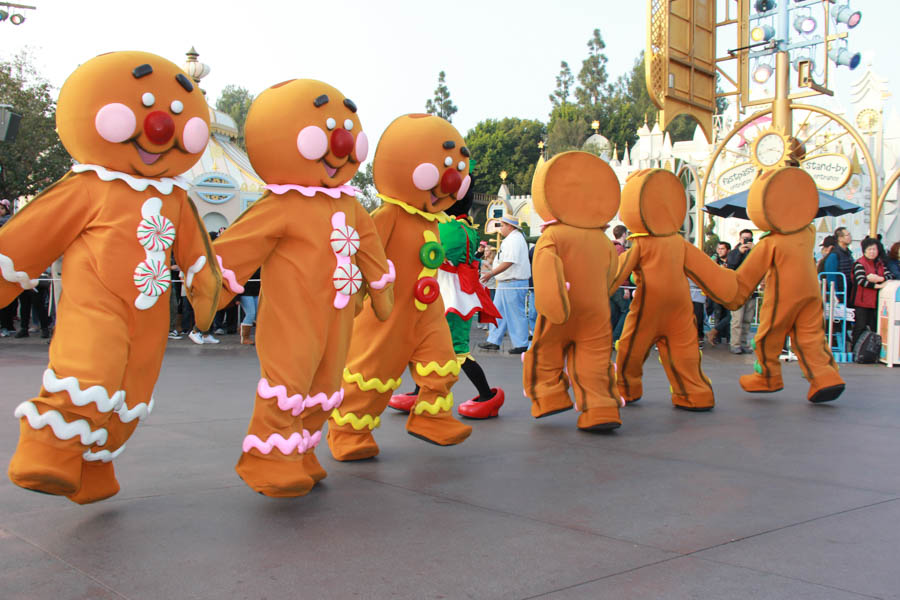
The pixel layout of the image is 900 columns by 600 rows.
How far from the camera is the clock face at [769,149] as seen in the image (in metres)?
12.1

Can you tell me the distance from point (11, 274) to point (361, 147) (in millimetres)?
1757

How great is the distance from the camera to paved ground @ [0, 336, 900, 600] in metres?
2.80

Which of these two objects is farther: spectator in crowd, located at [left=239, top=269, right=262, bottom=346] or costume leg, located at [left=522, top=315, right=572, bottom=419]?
spectator in crowd, located at [left=239, top=269, right=262, bottom=346]

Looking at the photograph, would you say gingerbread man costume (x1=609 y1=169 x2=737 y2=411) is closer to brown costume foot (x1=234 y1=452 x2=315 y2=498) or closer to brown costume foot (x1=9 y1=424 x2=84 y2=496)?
brown costume foot (x1=234 y1=452 x2=315 y2=498)

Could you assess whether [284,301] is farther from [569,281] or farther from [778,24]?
[778,24]

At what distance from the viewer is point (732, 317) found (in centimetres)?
1161

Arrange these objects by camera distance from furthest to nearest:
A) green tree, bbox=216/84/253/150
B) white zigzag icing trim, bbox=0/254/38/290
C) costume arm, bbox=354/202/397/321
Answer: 1. green tree, bbox=216/84/253/150
2. costume arm, bbox=354/202/397/321
3. white zigzag icing trim, bbox=0/254/38/290

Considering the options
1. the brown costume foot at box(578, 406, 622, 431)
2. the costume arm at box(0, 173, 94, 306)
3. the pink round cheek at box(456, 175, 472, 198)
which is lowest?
the brown costume foot at box(578, 406, 622, 431)

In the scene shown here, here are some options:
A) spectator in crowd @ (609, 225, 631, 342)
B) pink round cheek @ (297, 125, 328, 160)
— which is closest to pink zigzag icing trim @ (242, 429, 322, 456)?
pink round cheek @ (297, 125, 328, 160)

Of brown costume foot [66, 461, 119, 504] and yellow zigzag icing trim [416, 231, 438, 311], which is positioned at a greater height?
yellow zigzag icing trim [416, 231, 438, 311]

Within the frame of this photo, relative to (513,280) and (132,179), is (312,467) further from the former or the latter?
(513,280)

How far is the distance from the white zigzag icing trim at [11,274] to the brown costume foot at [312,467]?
5.04ft

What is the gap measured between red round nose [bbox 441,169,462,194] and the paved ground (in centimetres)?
164

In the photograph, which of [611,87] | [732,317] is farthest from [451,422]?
[611,87]
